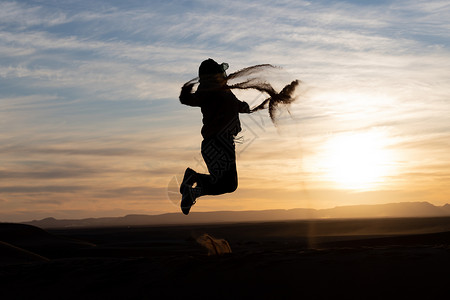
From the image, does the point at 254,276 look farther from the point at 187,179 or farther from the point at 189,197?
the point at 187,179

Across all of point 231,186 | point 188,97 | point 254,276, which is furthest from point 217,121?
point 254,276

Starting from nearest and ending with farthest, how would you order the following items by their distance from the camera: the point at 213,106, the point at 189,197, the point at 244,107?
the point at 213,106, the point at 189,197, the point at 244,107

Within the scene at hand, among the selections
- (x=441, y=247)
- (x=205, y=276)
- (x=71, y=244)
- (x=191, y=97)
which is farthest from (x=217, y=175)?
(x=71, y=244)

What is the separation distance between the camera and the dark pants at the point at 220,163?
273 inches

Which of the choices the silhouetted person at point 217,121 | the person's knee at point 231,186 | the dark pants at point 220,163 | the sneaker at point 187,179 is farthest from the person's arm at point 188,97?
the person's knee at point 231,186

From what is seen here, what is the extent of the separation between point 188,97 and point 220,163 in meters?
0.96

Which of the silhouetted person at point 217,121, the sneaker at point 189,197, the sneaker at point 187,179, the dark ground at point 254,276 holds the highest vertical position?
the silhouetted person at point 217,121

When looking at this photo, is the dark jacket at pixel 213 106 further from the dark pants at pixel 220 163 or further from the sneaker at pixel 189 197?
the sneaker at pixel 189 197

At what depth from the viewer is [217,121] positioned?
6.89 metres

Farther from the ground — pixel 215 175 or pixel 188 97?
pixel 188 97

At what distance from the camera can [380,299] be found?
4777 millimetres

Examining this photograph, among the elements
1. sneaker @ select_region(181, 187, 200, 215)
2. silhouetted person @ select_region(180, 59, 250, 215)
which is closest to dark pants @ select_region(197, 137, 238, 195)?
silhouetted person @ select_region(180, 59, 250, 215)

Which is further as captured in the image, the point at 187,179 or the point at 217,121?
the point at 187,179

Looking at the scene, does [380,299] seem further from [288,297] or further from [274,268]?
[274,268]
